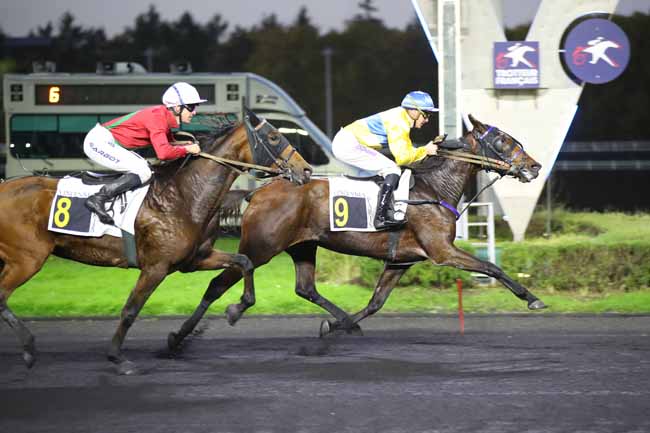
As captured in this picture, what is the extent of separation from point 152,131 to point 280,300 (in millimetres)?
4382

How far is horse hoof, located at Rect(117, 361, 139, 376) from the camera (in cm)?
816

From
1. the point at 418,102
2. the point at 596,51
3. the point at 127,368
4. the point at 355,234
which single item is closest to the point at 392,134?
the point at 418,102

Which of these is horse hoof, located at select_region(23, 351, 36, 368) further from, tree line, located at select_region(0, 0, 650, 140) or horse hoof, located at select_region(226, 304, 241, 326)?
tree line, located at select_region(0, 0, 650, 140)

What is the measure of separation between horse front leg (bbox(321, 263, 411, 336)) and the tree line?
12.4 m

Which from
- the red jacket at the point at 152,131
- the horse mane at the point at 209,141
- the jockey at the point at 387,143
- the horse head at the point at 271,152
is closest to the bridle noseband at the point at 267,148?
the horse head at the point at 271,152

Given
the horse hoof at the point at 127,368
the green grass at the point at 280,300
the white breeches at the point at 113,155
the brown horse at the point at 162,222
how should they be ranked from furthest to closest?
the green grass at the point at 280,300, the white breeches at the point at 113,155, the brown horse at the point at 162,222, the horse hoof at the point at 127,368

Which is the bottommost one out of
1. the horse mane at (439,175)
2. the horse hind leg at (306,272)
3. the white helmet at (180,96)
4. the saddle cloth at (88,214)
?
the horse hind leg at (306,272)

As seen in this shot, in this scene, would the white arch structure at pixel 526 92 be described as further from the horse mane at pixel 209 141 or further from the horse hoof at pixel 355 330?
the horse mane at pixel 209 141

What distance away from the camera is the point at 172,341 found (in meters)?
9.06

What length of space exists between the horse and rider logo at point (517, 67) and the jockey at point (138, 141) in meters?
7.18

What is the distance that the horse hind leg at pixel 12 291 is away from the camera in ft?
27.7

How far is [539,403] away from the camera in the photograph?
7043mm

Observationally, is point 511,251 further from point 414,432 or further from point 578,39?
point 414,432

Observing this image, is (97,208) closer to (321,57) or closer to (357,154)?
(357,154)
